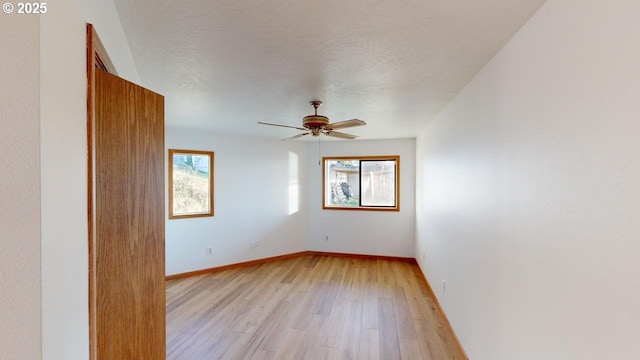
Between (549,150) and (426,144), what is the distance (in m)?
2.78

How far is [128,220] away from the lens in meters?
1.21

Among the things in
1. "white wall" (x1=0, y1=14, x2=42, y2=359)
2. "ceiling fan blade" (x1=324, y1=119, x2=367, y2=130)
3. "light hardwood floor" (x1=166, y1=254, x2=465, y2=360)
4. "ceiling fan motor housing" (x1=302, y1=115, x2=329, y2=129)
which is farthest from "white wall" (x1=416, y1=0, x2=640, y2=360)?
"white wall" (x1=0, y1=14, x2=42, y2=359)

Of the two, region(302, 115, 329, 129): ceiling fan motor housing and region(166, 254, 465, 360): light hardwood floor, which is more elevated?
region(302, 115, 329, 129): ceiling fan motor housing

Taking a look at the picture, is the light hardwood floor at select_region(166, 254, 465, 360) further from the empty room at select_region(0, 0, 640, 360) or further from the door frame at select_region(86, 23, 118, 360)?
the door frame at select_region(86, 23, 118, 360)

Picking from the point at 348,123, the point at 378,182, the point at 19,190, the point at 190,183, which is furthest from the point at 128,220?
the point at 378,182

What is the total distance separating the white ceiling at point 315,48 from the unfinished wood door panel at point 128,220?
0.45m

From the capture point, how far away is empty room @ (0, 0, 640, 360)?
640 millimetres

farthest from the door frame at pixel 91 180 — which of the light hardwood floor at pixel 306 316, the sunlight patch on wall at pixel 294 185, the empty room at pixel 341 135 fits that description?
the sunlight patch on wall at pixel 294 185

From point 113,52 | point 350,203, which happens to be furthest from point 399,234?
point 113,52

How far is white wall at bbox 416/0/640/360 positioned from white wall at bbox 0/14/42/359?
5.28 feet

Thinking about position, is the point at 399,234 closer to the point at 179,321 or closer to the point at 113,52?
the point at 179,321

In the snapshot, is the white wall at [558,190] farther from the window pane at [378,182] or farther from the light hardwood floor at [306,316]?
the window pane at [378,182]

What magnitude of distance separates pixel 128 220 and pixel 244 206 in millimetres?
3573

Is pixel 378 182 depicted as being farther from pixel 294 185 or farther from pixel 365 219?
pixel 294 185
